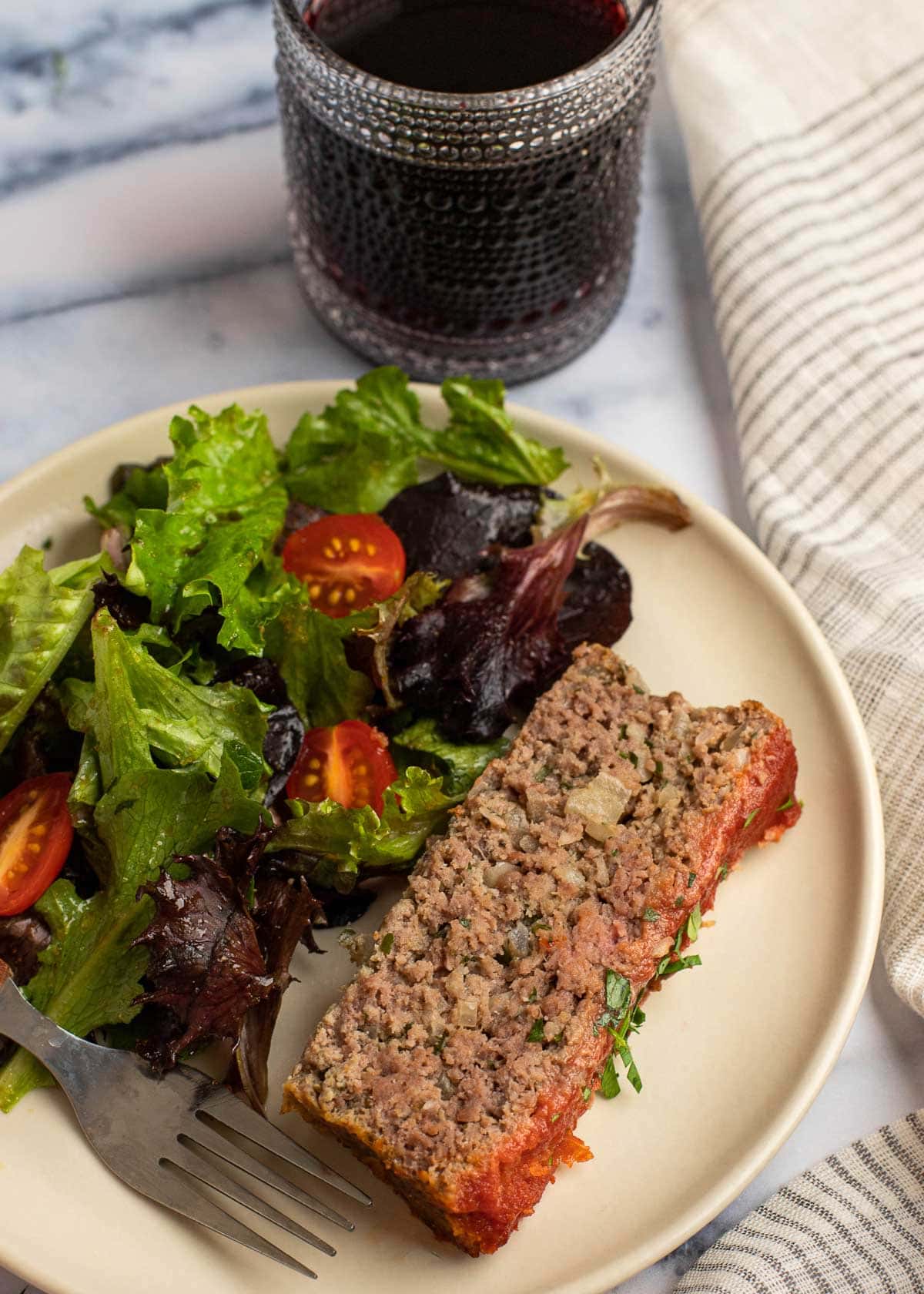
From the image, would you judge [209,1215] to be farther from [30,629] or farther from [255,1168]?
[30,629]

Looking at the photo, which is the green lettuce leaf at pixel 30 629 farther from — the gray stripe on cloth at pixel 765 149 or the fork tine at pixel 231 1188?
the gray stripe on cloth at pixel 765 149

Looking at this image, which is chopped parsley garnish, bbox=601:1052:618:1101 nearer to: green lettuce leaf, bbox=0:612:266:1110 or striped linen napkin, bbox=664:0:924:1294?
striped linen napkin, bbox=664:0:924:1294

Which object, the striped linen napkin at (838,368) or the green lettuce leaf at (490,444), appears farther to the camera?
the green lettuce leaf at (490,444)

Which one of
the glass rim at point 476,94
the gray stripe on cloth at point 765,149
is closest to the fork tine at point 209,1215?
the glass rim at point 476,94

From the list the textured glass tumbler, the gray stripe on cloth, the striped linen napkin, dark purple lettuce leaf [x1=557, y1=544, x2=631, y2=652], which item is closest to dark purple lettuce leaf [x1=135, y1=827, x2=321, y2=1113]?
dark purple lettuce leaf [x1=557, y1=544, x2=631, y2=652]

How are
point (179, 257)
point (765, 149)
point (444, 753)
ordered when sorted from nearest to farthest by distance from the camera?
1. point (444, 753)
2. point (765, 149)
3. point (179, 257)

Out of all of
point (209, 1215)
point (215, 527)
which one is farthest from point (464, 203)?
point (209, 1215)
